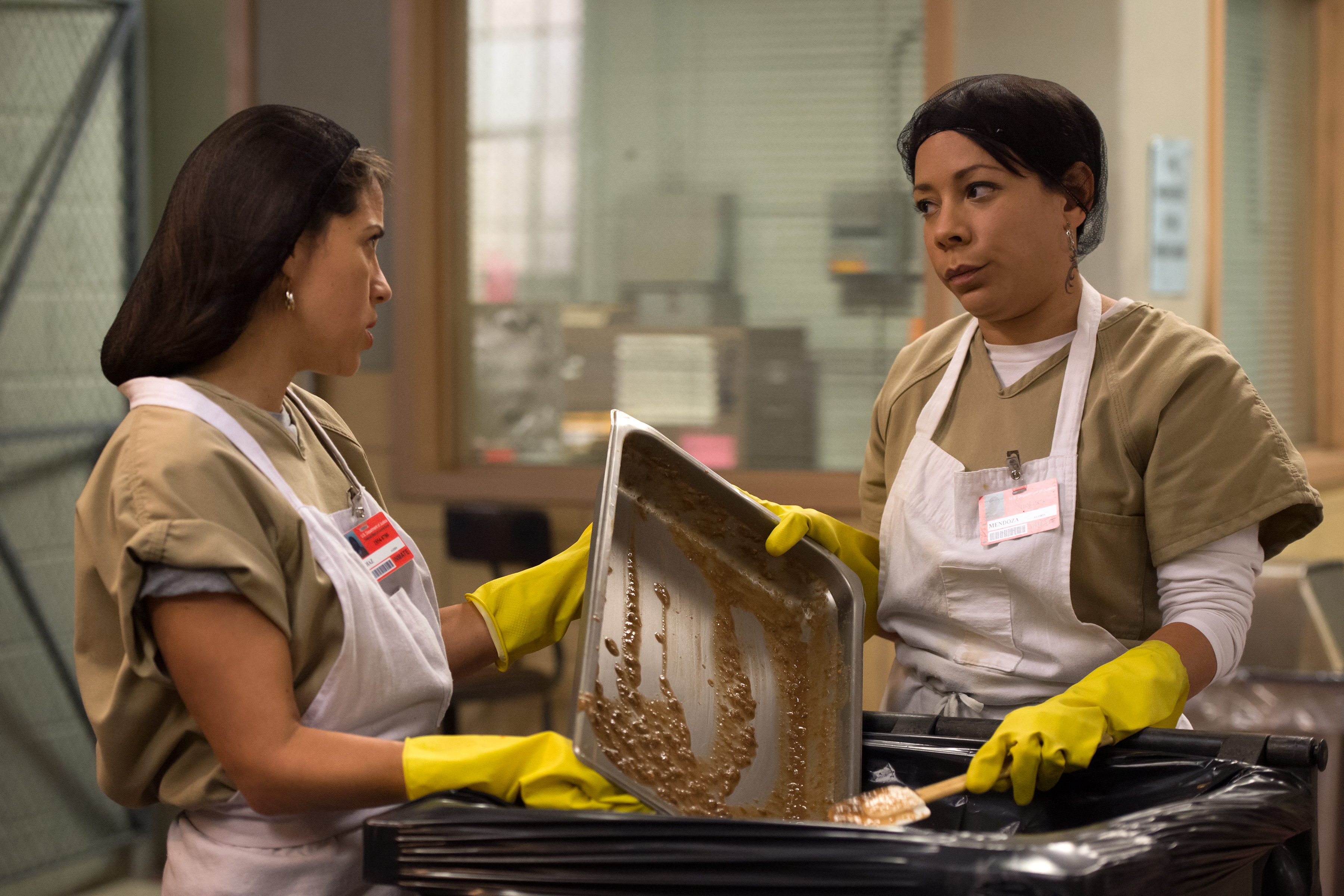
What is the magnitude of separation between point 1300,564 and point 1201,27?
4.64 feet

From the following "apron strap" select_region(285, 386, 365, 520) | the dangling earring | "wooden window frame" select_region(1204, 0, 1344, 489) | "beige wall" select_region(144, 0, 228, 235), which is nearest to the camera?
"apron strap" select_region(285, 386, 365, 520)

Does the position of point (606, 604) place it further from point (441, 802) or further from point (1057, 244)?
point (1057, 244)

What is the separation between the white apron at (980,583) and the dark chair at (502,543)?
1775 mm

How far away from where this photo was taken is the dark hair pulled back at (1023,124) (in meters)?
1.38

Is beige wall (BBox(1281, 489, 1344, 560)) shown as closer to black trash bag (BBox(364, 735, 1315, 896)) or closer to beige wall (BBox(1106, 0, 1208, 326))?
beige wall (BBox(1106, 0, 1208, 326))

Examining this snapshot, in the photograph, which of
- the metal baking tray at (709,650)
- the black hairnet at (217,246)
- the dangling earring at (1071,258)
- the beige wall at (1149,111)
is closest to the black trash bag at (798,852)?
the metal baking tray at (709,650)

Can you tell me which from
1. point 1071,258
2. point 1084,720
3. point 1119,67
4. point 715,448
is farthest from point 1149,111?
point 1084,720

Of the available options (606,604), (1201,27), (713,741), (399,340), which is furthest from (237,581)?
(1201,27)

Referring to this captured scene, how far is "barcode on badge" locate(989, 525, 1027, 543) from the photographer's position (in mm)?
1385

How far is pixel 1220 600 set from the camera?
4.38 ft

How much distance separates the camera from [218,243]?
1121 mm

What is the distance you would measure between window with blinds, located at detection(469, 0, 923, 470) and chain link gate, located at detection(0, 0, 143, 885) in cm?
111

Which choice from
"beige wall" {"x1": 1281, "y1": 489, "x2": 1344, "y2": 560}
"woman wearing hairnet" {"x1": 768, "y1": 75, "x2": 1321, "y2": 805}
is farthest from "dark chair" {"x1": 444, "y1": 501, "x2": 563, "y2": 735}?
"beige wall" {"x1": 1281, "y1": 489, "x2": 1344, "y2": 560}

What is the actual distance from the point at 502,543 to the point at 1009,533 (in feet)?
6.76
